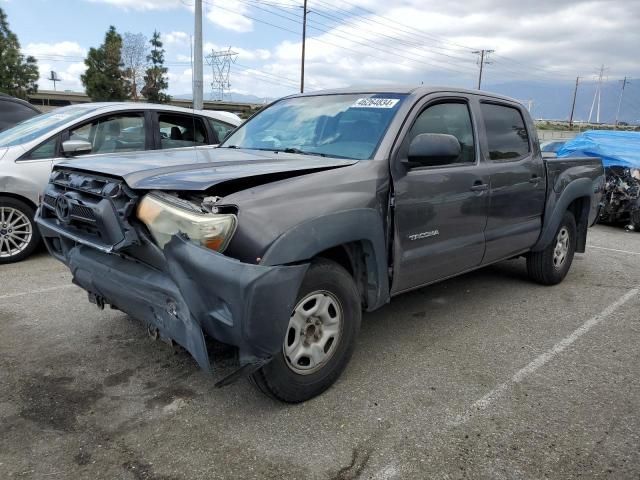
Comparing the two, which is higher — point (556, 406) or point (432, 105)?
point (432, 105)

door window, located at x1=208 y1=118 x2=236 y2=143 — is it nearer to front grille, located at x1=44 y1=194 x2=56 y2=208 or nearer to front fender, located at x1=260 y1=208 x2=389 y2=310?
front grille, located at x1=44 y1=194 x2=56 y2=208

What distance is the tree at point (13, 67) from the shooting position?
132 ft

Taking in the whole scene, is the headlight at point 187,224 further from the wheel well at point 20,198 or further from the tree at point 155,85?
the tree at point 155,85

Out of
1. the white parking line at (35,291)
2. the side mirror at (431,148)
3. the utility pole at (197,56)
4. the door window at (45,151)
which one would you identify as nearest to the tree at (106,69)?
the utility pole at (197,56)

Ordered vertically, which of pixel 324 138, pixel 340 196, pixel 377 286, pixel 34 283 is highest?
pixel 324 138

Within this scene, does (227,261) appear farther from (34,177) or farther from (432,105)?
(34,177)

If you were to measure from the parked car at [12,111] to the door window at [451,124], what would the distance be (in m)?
7.13

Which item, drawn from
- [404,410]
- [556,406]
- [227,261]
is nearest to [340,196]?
[227,261]

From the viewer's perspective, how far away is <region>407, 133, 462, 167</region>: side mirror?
131 inches

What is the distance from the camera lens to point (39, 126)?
20.0ft

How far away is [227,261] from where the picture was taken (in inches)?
95.4

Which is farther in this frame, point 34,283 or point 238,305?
point 34,283

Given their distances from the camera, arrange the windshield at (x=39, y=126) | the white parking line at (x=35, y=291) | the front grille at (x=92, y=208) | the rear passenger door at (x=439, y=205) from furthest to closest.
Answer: the windshield at (x=39, y=126)
the white parking line at (x=35, y=291)
the rear passenger door at (x=439, y=205)
the front grille at (x=92, y=208)

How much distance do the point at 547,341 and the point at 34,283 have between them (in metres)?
4.63
